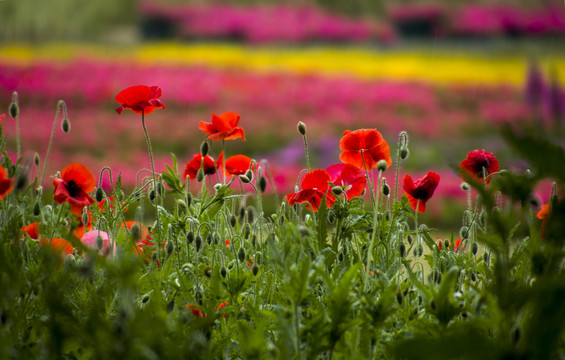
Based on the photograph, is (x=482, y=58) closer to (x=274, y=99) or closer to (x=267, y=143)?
(x=274, y=99)

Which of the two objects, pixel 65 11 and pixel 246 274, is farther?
pixel 65 11

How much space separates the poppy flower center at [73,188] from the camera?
1045mm

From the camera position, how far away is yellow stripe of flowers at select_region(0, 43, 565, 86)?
30.6ft

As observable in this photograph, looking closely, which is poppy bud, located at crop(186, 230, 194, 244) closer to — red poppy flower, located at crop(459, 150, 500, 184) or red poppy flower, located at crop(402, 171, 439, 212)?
red poppy flower, located at crop(402, 171, 439, 212)

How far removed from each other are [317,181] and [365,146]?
0.14 m

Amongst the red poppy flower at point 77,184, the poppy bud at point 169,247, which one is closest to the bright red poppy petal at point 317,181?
the poppy bud at point 169,247

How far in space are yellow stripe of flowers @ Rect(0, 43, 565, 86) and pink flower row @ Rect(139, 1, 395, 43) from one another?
0.24 m

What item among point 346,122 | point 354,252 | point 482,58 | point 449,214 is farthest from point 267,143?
point 354,252

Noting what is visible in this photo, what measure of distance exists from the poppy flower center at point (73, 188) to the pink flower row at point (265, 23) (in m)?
9.32

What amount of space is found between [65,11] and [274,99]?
15.7ft

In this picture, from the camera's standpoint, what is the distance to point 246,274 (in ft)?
3.04

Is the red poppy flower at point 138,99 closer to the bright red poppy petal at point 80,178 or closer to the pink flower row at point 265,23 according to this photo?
the bright red poppy petal at point 80,178

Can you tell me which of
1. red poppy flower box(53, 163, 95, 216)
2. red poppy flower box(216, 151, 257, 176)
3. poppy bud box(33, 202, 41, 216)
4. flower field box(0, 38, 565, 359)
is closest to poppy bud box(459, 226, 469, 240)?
flower field box(0, 38, 565, 359)

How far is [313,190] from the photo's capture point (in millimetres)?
980
